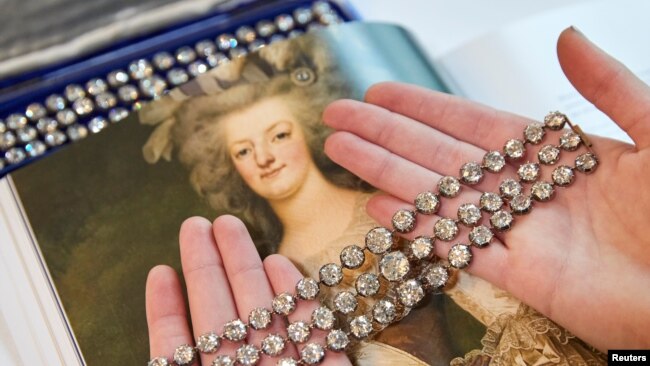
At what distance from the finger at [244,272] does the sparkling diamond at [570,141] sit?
0.29 m

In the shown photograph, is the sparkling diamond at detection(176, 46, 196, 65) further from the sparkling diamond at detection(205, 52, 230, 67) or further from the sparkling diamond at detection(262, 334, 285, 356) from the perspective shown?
the sparkling diamond at detection(262, 334, 285, 356)

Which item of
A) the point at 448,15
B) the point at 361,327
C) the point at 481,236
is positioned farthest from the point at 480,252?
the point at 448,15

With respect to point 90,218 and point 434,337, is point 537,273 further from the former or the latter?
point 90,218

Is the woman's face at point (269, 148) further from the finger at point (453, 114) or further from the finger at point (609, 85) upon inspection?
the finger at point (609, 85)

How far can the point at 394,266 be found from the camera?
1.65ft

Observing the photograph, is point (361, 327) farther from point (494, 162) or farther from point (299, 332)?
point (494, 162)

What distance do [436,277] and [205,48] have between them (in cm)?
36

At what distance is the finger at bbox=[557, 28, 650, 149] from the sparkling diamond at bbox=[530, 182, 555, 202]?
0.08 metres

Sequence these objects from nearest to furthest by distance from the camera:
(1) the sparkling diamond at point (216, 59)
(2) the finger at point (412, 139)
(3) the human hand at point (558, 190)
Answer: (3) the human hand at point (558, 190) → (2) the finger at point (412, 139) → (1) the sparkling diamond at point (216, 59)

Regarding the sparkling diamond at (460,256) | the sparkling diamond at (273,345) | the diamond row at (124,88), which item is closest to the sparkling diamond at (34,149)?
the diamond row at (124,88)

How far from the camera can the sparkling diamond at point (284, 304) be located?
480 millimetres

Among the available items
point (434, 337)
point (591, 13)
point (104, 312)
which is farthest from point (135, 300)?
point (591, 13)

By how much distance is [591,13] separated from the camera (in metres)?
0.65

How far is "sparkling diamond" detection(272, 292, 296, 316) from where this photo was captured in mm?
480
